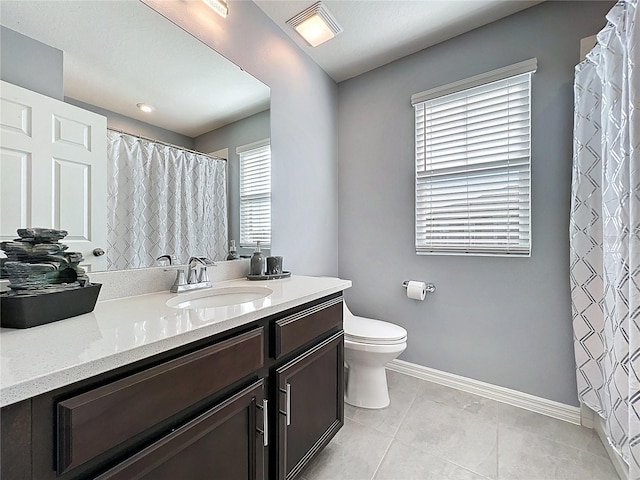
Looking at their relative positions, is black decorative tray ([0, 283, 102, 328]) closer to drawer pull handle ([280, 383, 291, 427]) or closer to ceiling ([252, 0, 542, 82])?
drawer pull handle ([280, 383, 291, 427])

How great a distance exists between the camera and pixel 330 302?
4.49 ft

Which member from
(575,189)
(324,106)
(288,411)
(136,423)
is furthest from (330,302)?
(324,106)

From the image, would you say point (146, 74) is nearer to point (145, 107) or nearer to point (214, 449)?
point (145, 107)

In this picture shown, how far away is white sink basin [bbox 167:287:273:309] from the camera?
47.3 inches

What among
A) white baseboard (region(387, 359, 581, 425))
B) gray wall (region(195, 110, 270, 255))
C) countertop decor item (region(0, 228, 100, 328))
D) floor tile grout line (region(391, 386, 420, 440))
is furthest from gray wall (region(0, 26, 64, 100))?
white baseboard (region(387, 359, 581, 425))

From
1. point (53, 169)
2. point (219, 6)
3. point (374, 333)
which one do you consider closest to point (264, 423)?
point (374, 333)

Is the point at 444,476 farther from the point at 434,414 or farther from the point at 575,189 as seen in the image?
the point at 575,189

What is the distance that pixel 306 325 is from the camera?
1.18 meters

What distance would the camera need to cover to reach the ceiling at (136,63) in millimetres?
996

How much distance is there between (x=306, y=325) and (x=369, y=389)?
0.96 metres

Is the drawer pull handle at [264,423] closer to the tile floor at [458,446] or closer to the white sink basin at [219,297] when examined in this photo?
the white sink basin at [219,297]

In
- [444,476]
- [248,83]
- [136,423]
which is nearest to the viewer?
[136,423]

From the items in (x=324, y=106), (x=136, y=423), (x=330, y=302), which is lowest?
(x=136, y=423)

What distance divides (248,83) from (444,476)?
224 centimetres
